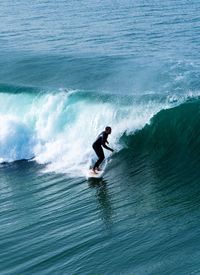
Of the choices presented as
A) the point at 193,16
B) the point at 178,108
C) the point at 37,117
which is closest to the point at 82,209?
the point at 178,108

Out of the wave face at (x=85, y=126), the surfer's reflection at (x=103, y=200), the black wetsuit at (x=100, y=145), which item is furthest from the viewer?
the wave face at (x=85, y=126)

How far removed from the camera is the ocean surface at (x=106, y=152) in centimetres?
1062

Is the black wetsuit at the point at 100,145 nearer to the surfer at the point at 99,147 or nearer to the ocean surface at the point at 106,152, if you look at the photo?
the surfer at the point at 99,147

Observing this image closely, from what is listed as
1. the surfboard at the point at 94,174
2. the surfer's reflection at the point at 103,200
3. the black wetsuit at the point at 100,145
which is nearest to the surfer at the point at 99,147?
the black wetsuit at the point at 100,145

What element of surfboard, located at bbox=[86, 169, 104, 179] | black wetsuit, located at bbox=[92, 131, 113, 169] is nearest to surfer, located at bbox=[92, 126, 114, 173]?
black wetsuit, located at bbox=[92, 131, 113, 169]

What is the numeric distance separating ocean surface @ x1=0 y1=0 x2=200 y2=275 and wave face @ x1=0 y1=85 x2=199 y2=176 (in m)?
0.04

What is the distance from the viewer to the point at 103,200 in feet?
44.4

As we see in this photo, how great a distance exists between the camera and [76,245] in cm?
1085

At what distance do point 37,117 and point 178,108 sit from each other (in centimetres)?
559

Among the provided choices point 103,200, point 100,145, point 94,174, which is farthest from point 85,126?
point 103,200

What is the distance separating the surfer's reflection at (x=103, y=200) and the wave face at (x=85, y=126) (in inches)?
51.3

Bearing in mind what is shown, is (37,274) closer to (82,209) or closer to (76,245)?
(76,245)

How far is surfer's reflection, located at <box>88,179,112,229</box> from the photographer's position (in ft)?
40.0

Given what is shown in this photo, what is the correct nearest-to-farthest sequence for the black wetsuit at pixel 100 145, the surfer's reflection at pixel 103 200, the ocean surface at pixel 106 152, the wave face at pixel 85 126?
1. the ocean surface at pixel 106 152
2. the surfer's reflection at pixel 103 200
3. the black wetsuit at pixel 100 145
4. the wave face at pixel 85 126
